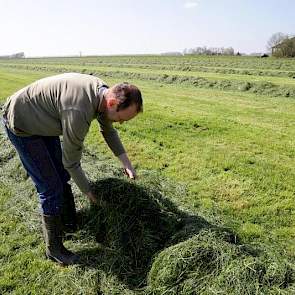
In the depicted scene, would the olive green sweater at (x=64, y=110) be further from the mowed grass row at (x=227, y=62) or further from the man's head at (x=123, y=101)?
the mowed grass row at (x=227, y=62)

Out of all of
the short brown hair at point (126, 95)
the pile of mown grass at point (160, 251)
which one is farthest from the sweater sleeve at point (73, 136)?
the pile of mown grass at point (160, 251)

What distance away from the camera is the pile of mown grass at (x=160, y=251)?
3549mm

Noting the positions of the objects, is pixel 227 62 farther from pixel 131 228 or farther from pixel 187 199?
pixel 131 228

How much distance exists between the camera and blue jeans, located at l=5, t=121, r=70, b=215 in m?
4.04

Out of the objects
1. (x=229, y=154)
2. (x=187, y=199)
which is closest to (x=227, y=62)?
(x=229, y=154)

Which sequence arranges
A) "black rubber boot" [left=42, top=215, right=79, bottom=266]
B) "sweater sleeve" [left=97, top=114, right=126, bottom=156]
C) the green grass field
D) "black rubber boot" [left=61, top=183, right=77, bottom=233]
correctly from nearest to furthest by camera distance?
the green grass field → "sweater sleeve" [left=97, top=114, right=126, bottom=156] → "black rubber boot" [left=42, top=215, right=79, bottom=266] → "black rubber boot" [left=61, top=183, right=77, bottom=233]

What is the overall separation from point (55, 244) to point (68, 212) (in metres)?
0.56

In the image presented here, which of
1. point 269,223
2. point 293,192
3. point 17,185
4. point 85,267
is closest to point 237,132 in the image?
point 293,192

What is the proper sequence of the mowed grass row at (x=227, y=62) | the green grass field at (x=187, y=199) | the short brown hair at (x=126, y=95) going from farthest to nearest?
the mowed grass row at (x=227, y=62), the green grass field at (x=187, y=199), the short brown hair at (x=126, y=95)

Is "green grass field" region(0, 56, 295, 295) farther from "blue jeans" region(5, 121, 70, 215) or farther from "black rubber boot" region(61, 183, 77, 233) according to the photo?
"blue jeans" region(5, 121, 70, 215)

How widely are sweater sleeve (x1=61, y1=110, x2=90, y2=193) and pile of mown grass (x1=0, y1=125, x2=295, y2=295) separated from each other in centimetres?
90

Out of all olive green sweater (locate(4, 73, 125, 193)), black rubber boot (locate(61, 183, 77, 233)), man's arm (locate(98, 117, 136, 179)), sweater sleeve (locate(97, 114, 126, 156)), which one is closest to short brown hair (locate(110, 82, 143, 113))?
olive green sweater (locate(4, 73, 125, 193))

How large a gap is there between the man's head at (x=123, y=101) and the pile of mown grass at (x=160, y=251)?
4.55ft

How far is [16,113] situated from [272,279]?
8.90 feet
